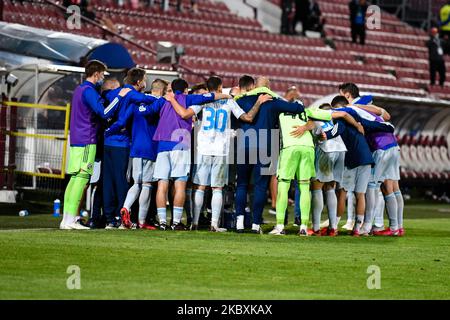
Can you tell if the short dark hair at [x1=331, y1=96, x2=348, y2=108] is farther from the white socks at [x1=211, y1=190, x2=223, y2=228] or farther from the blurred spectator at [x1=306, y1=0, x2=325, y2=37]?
the blurred spectator at [x1=306, y1=0, x2=325, y2=37]

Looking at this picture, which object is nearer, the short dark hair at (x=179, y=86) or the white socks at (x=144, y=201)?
the white socks at (x=144, y=201)

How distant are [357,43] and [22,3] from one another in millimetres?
15574

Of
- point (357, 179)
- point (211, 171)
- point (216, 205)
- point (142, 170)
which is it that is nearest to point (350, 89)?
point (357, 179)

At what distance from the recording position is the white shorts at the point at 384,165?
685 inches

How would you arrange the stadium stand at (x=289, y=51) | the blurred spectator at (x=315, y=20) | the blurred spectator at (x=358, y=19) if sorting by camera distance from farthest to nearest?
1. the blurred spectator at (x=315, y=20)
2. the blurred spectator at (x=358, y=19)
3. the stadium stand at (x=289, y=51)

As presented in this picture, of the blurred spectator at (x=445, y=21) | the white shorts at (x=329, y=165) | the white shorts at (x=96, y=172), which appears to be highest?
the blurred spectator at (x=445, y=21)

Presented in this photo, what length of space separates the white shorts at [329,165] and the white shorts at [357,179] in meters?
0.14

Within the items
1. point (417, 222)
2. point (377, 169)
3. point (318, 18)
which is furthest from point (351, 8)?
point (377, 169)

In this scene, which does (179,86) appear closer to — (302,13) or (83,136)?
(83,136)

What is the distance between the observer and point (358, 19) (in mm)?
40688

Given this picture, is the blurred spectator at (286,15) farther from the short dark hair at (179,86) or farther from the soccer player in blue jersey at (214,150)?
the soccer player in blue jersey at (214,150)

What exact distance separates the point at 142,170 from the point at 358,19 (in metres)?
24.8

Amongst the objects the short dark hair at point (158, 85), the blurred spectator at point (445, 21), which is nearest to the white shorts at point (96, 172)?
the short dark hair at point (158, 85)

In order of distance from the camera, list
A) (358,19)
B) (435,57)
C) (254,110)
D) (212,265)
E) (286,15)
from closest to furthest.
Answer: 1. (212,265)
2. (254,110)
3. (286,15)
4. (435,57)
5. (358,19)
